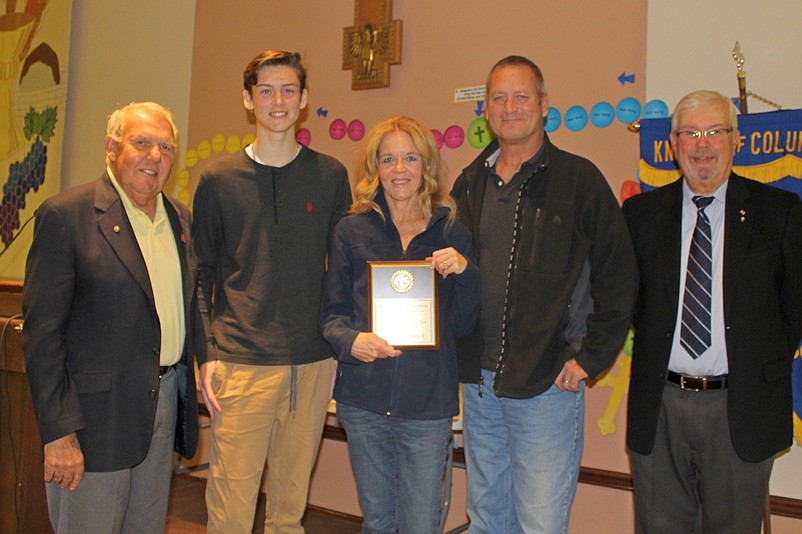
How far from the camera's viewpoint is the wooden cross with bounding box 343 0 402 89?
3947 mm

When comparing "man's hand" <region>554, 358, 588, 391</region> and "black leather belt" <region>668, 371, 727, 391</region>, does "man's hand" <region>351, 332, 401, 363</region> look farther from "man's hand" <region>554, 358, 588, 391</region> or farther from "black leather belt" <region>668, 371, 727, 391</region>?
"black leather belt" <region>668, 371, 727, 391</region>

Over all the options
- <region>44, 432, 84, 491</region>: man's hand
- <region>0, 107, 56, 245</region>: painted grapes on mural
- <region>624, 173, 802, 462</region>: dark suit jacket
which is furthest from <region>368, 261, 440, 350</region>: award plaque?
<region>0, 107, 56, 245</region>: painted grapes on mural

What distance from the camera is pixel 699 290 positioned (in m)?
2.35

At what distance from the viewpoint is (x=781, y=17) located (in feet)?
9.73

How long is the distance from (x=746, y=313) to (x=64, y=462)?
2.11 m

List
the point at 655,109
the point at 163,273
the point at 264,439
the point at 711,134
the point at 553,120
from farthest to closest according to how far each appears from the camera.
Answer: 1. the point at 553,120
2. the point at 655,109
3. the point at 264,439
4. the point at 711,134
5. the point at 163,273

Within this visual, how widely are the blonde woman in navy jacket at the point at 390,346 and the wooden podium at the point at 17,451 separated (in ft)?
4.51

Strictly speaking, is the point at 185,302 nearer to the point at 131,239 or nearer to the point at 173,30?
the point at 131,239

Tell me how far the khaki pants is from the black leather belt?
120 cm

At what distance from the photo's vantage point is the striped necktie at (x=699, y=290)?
232cm

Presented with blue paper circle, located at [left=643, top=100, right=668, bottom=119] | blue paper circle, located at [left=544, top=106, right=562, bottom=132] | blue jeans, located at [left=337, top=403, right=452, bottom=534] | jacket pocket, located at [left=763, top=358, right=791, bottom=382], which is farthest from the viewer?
blue paper circle, located at [left=544, top=106, right=562, bottom=132]

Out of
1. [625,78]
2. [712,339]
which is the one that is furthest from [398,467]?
[625,78]

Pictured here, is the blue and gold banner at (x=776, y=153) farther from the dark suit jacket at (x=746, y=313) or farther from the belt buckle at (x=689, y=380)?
the belt buckle at (x=689, y=380)

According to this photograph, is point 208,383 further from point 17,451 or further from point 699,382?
point 699,382
